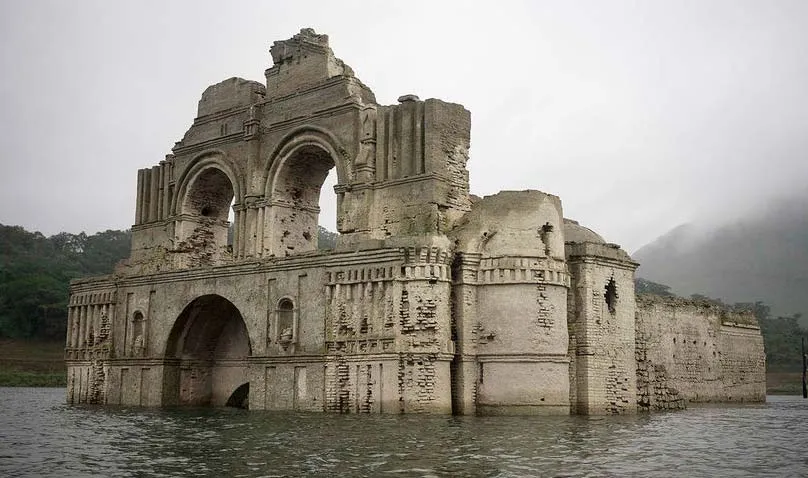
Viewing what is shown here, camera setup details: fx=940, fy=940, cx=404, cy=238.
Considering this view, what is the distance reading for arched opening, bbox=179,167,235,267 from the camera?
104ft

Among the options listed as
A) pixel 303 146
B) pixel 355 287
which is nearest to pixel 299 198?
pixel 303 146

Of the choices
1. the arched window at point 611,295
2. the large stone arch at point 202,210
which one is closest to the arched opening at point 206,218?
the large stone arch at point 202,210

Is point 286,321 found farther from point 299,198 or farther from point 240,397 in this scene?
point 299,198

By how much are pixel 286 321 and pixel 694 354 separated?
15499 mm

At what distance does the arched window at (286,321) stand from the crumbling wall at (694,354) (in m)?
9.53

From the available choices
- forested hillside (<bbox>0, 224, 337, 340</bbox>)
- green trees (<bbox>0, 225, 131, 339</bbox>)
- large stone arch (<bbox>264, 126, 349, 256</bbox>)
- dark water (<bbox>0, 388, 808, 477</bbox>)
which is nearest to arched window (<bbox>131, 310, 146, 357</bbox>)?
large stone arch (<bbox>264, 126, 349, 256</bbox>)

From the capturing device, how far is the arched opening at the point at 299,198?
94.1 ft

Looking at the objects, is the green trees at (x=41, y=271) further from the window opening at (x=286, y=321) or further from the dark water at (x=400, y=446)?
the dark water at (x=400, y=446)

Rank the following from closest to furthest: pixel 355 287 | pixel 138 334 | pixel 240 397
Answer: pixel 355 287 → pixel 240 397 → pixel 138 334

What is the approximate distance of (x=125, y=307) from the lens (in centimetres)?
3048

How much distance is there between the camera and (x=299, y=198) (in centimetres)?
2953

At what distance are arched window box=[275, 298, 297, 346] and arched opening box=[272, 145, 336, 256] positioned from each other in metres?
3.28

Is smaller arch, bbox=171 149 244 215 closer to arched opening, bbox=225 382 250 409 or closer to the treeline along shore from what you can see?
arched opening, bbox=225 382 250 409

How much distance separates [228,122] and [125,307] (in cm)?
687
